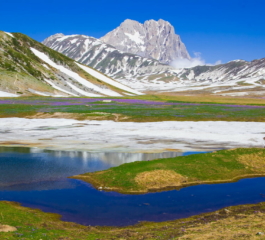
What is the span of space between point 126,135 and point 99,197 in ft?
89.7

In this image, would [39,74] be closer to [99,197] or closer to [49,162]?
[49,162]

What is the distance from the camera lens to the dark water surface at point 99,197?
741 inches

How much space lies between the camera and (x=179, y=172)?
86.5 feet

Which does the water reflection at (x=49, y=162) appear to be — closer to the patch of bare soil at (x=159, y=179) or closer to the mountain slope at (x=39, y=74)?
the patch of bare soil at (x=159, y=179)

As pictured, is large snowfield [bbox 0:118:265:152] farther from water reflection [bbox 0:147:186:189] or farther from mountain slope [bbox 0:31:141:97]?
mountain slope [bbox 0:31:141:97]

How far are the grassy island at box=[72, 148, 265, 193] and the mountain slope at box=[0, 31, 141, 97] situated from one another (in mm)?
110058

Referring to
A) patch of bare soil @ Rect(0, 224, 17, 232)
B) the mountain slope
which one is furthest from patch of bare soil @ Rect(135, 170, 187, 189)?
the mountain slope

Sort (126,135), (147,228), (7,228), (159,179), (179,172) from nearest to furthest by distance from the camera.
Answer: (7,228) → (147,228) → (159,179) → (179,172) → (126,135)

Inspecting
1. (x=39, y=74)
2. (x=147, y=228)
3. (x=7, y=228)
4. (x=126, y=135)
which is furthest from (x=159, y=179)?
(x=39, y=74)

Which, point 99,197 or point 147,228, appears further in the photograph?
point 99,197

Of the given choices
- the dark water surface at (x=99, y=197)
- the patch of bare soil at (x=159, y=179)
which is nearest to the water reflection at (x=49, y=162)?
the dark water surface at (x=99, y=197)

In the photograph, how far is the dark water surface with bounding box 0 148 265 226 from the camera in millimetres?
18812

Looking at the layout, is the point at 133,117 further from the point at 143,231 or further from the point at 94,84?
the point at 94,84

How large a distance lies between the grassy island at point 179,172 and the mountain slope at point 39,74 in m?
110
